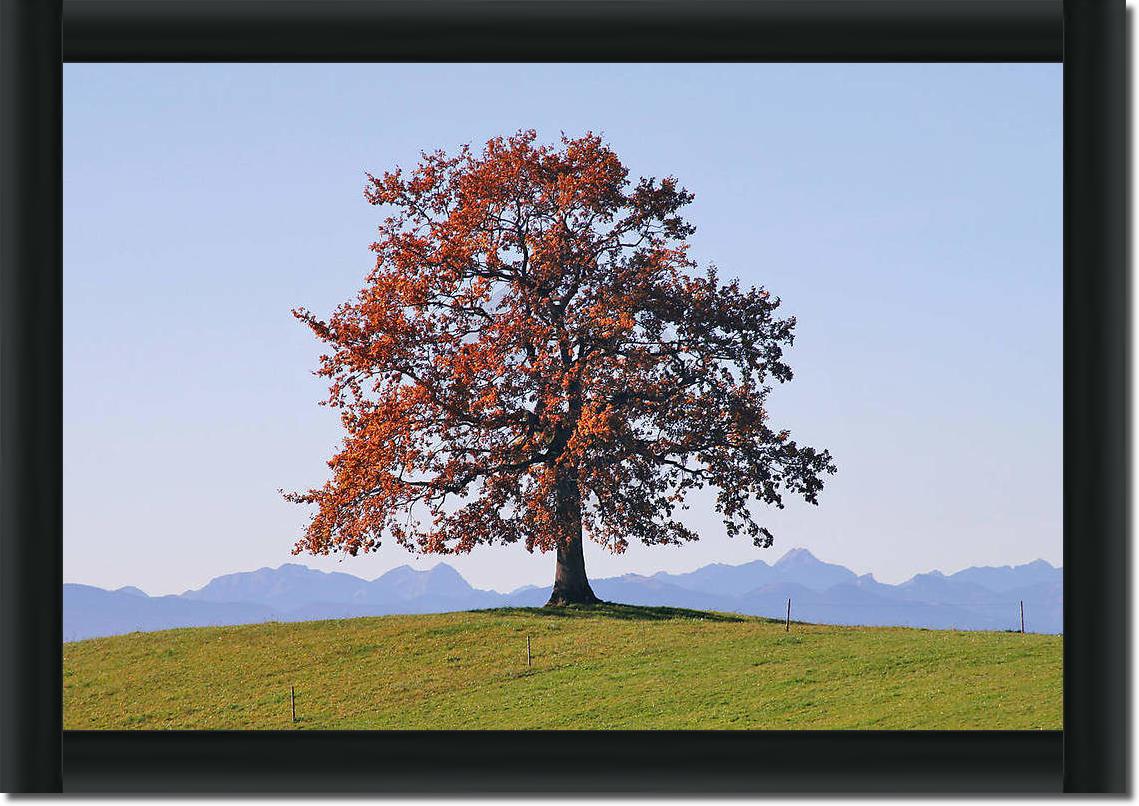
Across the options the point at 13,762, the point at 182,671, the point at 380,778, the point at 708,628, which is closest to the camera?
the point at 13,762

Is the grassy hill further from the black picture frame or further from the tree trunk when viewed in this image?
the black picture frame

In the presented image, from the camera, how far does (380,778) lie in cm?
928

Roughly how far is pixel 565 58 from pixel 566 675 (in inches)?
373

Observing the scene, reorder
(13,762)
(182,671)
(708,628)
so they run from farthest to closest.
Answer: (708,628)
(182,671)
(13,762)

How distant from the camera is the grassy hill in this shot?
14844 millimetres

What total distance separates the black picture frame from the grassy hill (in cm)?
427

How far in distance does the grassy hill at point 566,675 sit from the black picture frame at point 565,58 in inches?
168

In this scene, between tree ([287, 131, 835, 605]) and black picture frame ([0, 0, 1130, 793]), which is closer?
black picture frame ([0, 0, 1130, 793])

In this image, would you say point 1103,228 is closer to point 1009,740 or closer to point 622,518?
point 1009,740

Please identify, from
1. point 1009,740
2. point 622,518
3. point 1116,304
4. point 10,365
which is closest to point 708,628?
point 622,518

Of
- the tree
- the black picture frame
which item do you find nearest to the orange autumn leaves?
the tree

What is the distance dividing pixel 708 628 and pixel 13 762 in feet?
40.5

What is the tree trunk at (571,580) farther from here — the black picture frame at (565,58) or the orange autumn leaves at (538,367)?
the black picture frame at (565,58)

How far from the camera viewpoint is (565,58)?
9.50 metres
